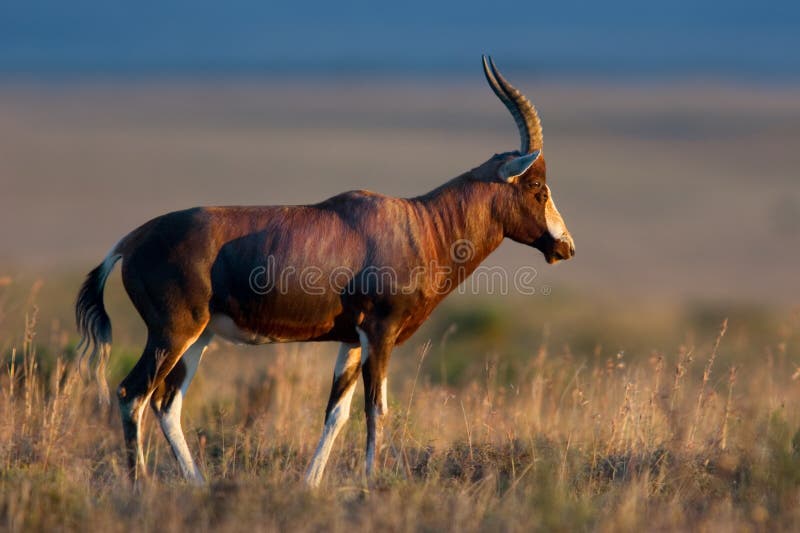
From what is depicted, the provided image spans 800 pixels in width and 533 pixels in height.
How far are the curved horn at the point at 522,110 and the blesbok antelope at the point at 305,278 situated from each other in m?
0.01

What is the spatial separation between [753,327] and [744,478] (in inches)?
865

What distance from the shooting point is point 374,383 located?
9.93 m

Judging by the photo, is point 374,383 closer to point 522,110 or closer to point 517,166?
point 517,166

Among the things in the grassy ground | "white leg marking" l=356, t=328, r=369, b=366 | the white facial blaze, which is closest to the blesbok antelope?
"white leg marking" l=356, t=328, r=369, b=366

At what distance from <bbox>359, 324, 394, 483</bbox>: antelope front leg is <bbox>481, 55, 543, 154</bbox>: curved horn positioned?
228cm

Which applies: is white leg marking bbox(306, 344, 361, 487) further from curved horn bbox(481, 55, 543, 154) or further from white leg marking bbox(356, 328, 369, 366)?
curved horn bbox(481, 55, 543, 154)

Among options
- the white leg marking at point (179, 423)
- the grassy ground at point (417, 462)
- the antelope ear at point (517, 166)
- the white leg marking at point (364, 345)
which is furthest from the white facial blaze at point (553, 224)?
the white leg marking at point (179, 423)

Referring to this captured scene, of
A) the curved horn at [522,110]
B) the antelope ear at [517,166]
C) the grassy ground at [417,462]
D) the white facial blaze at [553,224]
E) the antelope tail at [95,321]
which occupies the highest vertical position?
the curved horn at [522,110]

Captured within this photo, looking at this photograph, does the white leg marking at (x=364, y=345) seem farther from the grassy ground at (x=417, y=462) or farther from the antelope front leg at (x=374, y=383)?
the grassy ground at (x=417, y=462)

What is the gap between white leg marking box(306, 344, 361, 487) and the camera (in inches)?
388

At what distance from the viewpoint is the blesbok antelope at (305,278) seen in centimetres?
970

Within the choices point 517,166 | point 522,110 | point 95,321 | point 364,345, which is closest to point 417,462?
point 364,345

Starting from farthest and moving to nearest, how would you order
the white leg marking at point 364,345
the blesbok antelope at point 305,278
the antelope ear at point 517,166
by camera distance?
the antelope ear at point 517,166
the white leg marking at point 364,345
the blesbok antelope at point 305,278

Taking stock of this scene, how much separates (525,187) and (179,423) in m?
3.74
